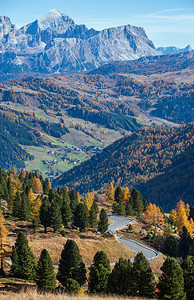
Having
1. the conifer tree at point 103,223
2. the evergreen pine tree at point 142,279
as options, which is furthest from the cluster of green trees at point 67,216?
the evergreen pine tree at point 142,279

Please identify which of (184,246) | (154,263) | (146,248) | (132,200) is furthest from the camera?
(132,200)

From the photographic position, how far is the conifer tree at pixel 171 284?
42.5 metres

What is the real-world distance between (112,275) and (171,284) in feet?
29.7

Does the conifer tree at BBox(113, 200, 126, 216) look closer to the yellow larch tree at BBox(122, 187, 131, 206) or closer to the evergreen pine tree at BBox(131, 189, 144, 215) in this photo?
the evergreen pine tree at BBox(131, 189, 144, 215)

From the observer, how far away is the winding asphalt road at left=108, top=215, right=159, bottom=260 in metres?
87.8

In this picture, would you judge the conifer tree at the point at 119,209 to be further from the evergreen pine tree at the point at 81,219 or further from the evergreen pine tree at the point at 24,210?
the evergreen pine tree at the point at 24,210

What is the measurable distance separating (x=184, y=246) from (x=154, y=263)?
2748 centimetres

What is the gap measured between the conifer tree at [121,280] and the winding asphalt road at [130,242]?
1455 inches

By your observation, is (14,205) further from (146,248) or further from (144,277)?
(144,277)

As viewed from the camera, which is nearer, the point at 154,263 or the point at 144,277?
the point at 144,277

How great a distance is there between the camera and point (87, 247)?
258 ft

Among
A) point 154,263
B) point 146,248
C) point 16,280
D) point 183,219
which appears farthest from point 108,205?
point 16,280

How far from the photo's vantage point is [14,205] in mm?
99250

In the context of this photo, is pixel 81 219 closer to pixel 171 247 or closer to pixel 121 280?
pixel 171 247
